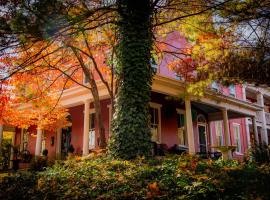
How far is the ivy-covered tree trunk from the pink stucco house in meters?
5.34

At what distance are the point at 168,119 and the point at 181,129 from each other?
1.27 m

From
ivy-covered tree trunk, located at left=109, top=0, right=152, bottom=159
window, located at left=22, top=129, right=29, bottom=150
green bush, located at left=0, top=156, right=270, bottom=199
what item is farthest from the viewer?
window, located at left=22, top=129, right=29, bottom=150

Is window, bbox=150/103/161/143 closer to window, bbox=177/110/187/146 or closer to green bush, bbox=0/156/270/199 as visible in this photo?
window, bbox=177/110/187/146

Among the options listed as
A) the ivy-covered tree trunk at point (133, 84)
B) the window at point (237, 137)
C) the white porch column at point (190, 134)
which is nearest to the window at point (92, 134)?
the white porch column at point (190, 134)

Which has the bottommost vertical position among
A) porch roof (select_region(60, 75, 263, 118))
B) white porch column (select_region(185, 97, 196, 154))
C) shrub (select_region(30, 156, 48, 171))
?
shrub (select_region(30, 156, 48, 171))

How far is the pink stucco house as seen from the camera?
15562mm

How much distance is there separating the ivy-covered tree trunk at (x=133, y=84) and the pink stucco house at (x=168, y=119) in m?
5.34

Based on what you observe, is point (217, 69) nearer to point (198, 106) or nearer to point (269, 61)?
point (269, 61)

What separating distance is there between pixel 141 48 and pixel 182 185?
4.87 m

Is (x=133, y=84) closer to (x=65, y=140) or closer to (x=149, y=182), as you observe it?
(x=149, y=182)

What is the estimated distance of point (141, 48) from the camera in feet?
30.5

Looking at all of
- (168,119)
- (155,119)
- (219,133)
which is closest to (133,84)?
(155,119)

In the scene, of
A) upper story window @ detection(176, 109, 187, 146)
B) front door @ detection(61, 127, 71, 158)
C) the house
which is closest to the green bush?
the house

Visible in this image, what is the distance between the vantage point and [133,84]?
29.5 feet
